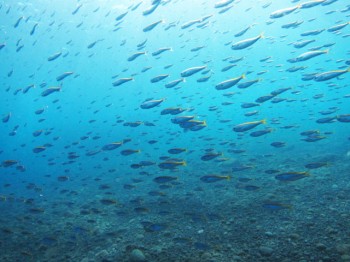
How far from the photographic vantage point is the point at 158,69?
93.7 m

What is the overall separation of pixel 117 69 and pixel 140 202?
66955 mm

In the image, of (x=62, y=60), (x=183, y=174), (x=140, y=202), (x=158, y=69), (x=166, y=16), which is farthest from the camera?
(x=158, y=69)

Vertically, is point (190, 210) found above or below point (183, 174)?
above

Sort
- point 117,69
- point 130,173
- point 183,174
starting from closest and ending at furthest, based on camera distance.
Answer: point 183,174 < point 130,173 < point 117,69

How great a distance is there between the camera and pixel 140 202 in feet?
35.4

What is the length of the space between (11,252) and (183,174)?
9.55 metres

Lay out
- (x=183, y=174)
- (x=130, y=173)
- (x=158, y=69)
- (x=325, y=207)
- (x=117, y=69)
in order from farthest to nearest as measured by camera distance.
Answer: (x=158, y=69), (x=117, y=69), (x=130, y=173), (x=183, y=174), (x=325, y=207)

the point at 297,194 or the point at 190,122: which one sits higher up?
the point at 190,122

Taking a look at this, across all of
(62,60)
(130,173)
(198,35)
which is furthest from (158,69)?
(130,173)

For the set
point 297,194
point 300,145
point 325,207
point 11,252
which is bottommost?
point 300,145

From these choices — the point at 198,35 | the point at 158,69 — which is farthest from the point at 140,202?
the point at 158,69

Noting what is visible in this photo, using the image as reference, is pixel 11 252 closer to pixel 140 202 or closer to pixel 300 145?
pixel 140 202

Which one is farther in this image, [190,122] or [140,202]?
[140,202]

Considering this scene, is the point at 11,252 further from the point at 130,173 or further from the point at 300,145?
the point at 300,145
